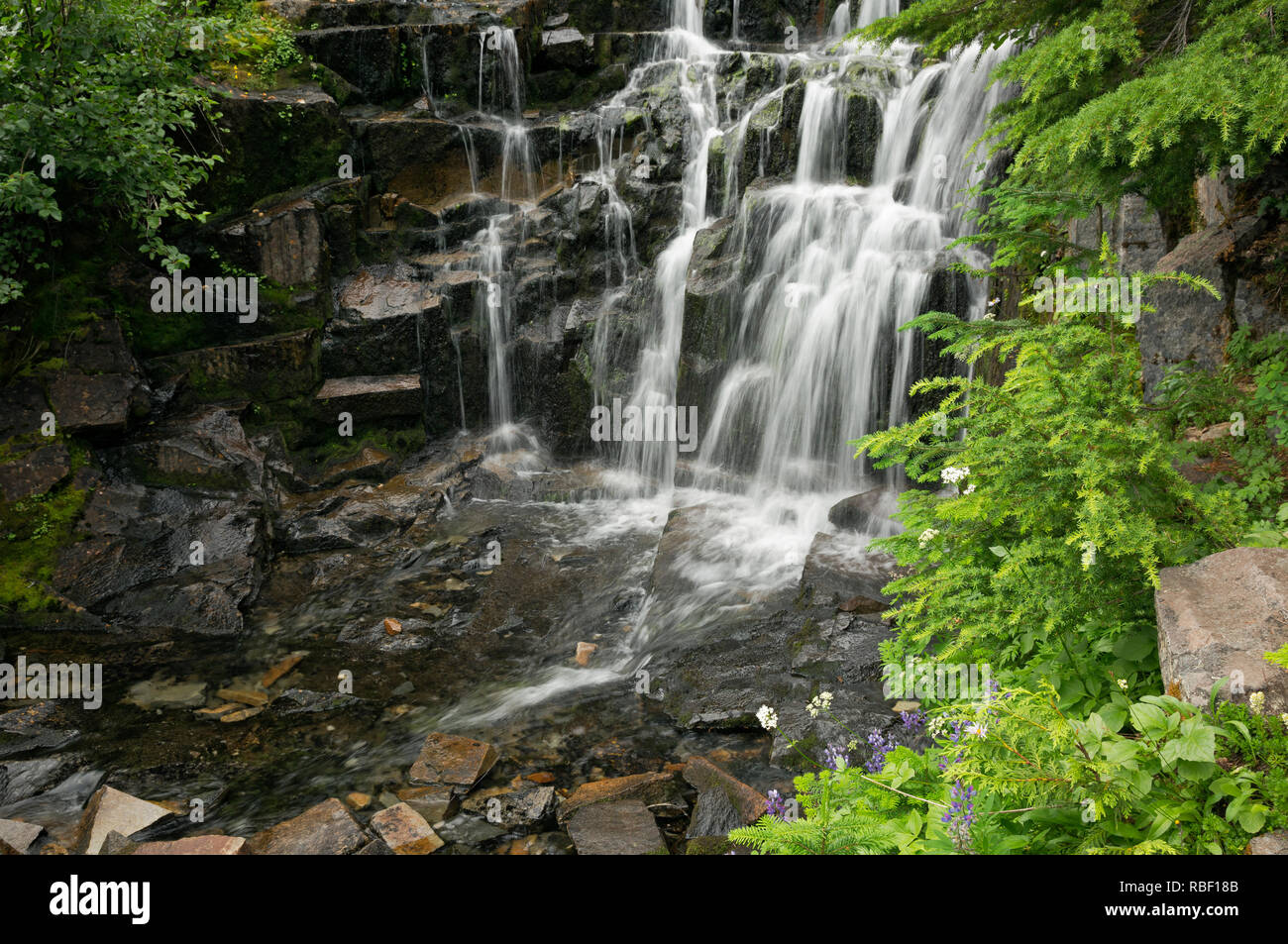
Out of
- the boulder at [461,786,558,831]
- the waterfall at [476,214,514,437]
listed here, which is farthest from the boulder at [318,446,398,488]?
the boulder at [461,786,558,831]

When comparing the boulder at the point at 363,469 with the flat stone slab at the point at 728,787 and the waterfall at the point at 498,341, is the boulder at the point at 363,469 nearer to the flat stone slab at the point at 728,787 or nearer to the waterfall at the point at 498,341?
the waterfall at the point at 498,341

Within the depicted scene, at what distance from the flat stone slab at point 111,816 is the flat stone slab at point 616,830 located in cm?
285

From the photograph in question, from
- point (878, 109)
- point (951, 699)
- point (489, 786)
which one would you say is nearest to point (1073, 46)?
point (951, 699)

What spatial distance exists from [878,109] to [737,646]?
9703 millimetres

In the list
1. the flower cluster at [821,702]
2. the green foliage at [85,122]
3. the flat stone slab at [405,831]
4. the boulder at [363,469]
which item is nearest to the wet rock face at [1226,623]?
the flower cluster at [821,702]

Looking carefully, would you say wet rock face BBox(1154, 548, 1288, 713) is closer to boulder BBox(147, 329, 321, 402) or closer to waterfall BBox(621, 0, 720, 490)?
waterfall BBox(621, 0, 720, 490)

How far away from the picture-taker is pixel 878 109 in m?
12.7

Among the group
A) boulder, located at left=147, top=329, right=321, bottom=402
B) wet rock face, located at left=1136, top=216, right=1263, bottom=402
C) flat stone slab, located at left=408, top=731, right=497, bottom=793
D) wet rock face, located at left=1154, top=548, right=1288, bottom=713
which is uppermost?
wet rock face, located at left=1136, top=216, right=1263, bottom=402

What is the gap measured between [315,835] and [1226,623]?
5055 mm

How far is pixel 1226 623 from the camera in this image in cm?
310

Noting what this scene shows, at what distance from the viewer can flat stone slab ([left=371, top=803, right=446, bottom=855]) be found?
16.2 ft

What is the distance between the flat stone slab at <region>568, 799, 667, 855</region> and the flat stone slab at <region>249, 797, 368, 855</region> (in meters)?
1.38

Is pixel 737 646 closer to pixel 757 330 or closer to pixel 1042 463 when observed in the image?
pixel 1042 463

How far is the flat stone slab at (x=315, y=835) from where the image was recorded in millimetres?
4906
